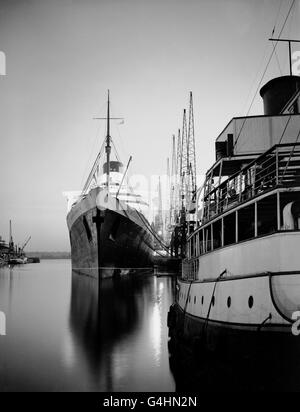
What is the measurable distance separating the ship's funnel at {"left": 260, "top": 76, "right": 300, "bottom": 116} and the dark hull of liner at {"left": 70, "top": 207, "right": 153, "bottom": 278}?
25.4 metres

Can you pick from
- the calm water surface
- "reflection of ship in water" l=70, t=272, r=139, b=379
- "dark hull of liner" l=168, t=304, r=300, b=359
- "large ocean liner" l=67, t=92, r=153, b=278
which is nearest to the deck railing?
"dark hull of liner" l=168, t=304, r=300, b=359

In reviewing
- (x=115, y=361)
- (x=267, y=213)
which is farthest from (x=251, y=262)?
(x=115, y=361)

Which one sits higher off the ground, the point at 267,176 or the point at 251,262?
the point at 267,176

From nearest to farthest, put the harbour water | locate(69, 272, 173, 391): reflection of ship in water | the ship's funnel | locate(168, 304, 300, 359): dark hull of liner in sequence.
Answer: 1. locate(168, 304, 300, 359): dark hull of liner
2. the harbour water
3. locate(69, 272, 173, 391): reflection of ship in water
4. the ship's funnel

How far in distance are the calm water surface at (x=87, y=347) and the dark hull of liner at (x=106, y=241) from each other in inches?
428

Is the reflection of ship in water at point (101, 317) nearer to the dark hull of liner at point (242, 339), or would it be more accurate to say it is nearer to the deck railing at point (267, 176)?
the dark hull of liner at point (242, 339)

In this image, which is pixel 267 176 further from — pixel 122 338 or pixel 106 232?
pixel 106 232

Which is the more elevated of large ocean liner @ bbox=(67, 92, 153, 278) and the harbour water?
large ocean liner @ bbox=(67, 92, 153, 278)

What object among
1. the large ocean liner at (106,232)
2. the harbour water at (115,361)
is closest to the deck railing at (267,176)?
the harbour water at (115,361)

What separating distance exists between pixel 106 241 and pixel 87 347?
25.6 metres

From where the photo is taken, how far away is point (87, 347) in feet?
50.6

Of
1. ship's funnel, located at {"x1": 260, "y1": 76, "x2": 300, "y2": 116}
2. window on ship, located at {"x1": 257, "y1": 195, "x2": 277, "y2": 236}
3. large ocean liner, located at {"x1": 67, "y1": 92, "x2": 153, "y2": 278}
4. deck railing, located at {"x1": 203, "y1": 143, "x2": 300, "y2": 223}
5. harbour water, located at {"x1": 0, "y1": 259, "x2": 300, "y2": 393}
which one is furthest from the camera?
large ocean liner, located at {"x1": 67, "y1": 92, "x2": 153, "y2": 278}

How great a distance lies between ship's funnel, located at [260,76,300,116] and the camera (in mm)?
17312

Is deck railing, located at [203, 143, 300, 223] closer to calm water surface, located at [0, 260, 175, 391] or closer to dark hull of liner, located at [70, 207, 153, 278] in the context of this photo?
calm water surface, located at [0, 260, 175, 391]
